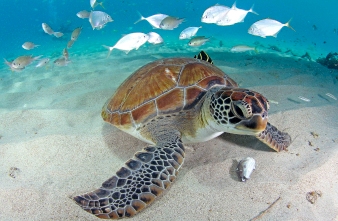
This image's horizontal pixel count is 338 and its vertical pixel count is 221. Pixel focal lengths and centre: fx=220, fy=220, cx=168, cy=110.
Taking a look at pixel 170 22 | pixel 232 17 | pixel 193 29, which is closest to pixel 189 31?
pixel 193 29

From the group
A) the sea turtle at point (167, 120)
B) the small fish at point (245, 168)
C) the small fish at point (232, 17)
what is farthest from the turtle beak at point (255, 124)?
the small fish at point (232, 17)

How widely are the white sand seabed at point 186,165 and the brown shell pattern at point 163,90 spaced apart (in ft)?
1.55

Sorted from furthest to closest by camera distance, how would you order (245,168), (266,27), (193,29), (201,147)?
(193,29), (266,27), (201,147), (245,168)

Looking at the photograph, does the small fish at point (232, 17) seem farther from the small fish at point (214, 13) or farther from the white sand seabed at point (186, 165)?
the white sand seabed at point (186, 165)

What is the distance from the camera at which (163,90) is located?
8.73ft

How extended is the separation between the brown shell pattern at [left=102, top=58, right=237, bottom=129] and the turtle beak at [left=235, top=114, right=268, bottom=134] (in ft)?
2.45

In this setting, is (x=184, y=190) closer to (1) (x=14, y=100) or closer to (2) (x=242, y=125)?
(2) (x=242, y=125)

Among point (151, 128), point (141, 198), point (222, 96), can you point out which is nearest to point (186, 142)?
point (151, 128)

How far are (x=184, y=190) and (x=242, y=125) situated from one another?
832mm

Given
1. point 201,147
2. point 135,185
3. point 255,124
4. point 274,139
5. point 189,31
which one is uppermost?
point 255,124

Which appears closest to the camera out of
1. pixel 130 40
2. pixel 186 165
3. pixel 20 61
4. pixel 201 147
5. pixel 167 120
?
pixel 186 165

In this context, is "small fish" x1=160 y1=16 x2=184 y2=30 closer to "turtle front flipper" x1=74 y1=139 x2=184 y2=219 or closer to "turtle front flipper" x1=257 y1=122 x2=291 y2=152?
"turtle front flipper" x1=257 y1=122 x2=291 y2=152

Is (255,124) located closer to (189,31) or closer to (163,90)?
(163,90)

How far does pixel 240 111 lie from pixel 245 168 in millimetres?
680
